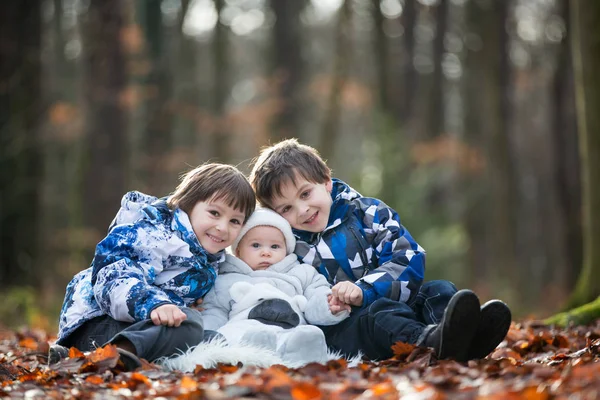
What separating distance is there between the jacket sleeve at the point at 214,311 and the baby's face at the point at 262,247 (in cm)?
31

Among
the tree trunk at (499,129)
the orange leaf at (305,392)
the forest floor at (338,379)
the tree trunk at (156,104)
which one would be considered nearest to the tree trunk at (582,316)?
the forest floor at (338,379)

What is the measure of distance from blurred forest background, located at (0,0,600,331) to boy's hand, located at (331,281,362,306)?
6.17m

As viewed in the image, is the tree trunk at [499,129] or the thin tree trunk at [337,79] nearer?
the tree trunk at [499,129]

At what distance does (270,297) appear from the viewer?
13.8 feet

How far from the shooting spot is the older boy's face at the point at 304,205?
4672 millimetres

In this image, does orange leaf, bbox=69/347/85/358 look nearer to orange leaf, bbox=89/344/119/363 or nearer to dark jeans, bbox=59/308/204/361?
dark jeans, bbox=59/308/204/361

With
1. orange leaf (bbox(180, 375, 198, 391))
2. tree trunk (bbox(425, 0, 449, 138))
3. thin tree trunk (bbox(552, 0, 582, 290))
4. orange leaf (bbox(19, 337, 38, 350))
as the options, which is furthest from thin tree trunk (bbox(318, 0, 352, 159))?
orange leaf (bbox(180, 375, 198, 391))

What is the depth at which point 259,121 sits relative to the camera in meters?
19.0

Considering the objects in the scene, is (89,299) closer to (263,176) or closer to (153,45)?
(263,176)

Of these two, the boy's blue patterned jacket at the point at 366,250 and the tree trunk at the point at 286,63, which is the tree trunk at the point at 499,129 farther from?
the boy's blue patterned jacket at the point at 366,250

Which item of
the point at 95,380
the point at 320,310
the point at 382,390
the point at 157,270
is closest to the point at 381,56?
the point at 320,310

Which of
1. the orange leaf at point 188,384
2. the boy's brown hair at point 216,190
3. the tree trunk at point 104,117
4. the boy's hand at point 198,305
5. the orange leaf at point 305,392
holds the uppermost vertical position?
the tree trunk at point 104,117

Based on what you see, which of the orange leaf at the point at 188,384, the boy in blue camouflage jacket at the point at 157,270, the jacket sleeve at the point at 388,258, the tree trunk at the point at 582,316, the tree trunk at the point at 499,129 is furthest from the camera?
the tree trunk at the point at 499,129

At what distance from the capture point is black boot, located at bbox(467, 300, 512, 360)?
150 inches
